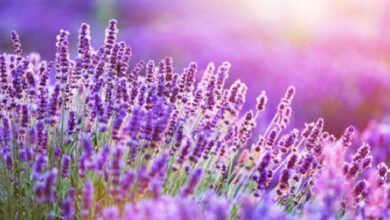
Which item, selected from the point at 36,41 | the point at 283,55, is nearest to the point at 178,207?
the point at 283,55

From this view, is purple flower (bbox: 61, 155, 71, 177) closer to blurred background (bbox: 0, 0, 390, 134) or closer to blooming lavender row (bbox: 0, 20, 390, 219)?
blooming lavender row (bbox: 0, 20, 390, 219)

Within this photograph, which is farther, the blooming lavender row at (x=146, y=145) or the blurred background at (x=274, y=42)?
the blurred background at (x=274, y=42)

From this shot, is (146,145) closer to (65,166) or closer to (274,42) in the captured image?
(65,166)

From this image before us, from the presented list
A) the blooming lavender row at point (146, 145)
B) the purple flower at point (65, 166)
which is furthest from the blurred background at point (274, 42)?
the purple flower at point (65, 166)

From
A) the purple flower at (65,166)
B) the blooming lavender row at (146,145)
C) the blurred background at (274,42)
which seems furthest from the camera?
the blurred background at (274,42)

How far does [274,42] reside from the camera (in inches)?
487

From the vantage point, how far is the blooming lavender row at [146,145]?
2.46 m

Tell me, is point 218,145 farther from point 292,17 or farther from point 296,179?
point 292,17

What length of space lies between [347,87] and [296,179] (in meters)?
5.31

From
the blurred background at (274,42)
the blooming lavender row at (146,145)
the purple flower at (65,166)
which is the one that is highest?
the blurred background at (274,42)

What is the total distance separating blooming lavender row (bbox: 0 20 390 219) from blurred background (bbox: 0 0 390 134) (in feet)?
14.7

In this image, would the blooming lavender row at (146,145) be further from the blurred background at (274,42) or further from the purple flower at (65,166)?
the blurred background at (274,42)

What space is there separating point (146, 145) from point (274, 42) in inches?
392

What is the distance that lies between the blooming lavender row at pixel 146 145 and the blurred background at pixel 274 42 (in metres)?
4.48
